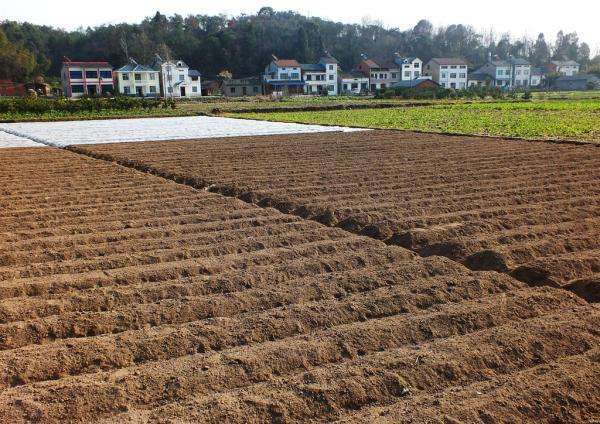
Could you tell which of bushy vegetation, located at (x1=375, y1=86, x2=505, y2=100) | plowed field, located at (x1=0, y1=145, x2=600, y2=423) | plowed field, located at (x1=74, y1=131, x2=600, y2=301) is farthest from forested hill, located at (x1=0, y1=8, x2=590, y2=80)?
plowed field, located at (x1=0, y1=145, x2=600, y2=423)

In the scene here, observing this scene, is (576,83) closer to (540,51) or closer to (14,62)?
(540,51)

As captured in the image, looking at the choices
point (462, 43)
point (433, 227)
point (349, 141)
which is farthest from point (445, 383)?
point (462, 43)

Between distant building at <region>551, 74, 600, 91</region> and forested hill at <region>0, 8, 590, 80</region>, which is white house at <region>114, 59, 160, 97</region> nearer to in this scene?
forested hill at <region>0, 8, 590, 80</region>

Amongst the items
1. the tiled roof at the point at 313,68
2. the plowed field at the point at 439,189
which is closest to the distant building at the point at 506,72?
the tiled roof at the point at 313,68

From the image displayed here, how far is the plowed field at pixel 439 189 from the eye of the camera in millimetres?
6621

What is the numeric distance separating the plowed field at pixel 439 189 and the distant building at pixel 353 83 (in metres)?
67.7

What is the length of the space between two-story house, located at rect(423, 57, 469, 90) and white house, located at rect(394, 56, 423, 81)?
2148 mm

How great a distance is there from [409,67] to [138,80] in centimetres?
3928

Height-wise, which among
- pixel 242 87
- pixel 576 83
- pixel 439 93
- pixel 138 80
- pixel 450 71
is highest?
pixel 450 71

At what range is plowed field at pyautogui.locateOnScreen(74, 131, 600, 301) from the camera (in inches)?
261

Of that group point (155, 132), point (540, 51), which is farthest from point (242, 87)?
point (540, 51)

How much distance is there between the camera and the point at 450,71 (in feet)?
287

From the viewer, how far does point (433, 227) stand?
7.61 meters

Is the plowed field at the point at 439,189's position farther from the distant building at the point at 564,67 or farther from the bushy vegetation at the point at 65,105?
the distant building at the point at 564,67
